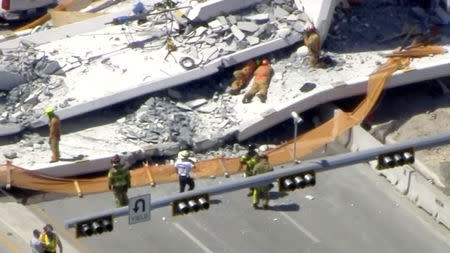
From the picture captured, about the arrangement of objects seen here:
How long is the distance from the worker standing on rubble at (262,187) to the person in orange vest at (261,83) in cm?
357

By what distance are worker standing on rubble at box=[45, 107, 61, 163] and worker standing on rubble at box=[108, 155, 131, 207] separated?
1.86 m

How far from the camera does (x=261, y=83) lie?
1485 inches

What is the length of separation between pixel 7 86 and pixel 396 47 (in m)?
9.89

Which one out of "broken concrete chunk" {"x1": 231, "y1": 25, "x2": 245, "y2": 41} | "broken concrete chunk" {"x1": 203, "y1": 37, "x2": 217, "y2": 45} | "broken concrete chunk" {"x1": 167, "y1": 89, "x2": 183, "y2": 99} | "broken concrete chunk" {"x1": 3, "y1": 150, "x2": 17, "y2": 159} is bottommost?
"broken concrete chunk" {"x1": 3, "y1": 150, "x2": 17, "y2": 159}

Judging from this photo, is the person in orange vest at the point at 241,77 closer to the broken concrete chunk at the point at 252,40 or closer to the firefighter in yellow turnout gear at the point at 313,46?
the broken concrete chunk at the point at 252,40

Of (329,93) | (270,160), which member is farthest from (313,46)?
(270,160)

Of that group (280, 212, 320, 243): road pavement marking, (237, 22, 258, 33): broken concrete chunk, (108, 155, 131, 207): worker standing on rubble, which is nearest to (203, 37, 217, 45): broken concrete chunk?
(237, 22, 258, 33): broken concrete chunk

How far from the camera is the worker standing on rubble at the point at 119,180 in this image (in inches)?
1307

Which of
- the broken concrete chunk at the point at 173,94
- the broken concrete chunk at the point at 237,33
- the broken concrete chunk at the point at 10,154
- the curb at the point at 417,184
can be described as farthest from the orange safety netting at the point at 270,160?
the broken concrete chunk at the point at 237,33

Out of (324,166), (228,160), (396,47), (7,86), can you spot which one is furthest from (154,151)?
(324,166)

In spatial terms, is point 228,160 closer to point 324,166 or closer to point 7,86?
point 7,86

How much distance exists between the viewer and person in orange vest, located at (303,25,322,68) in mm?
38188

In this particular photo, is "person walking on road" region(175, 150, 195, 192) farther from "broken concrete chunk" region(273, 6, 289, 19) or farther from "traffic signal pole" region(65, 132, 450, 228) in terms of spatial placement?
"traffic signal pole" region(65, 132, 450, 228)

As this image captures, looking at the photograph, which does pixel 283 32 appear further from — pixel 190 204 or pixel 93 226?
pixel 93 226
